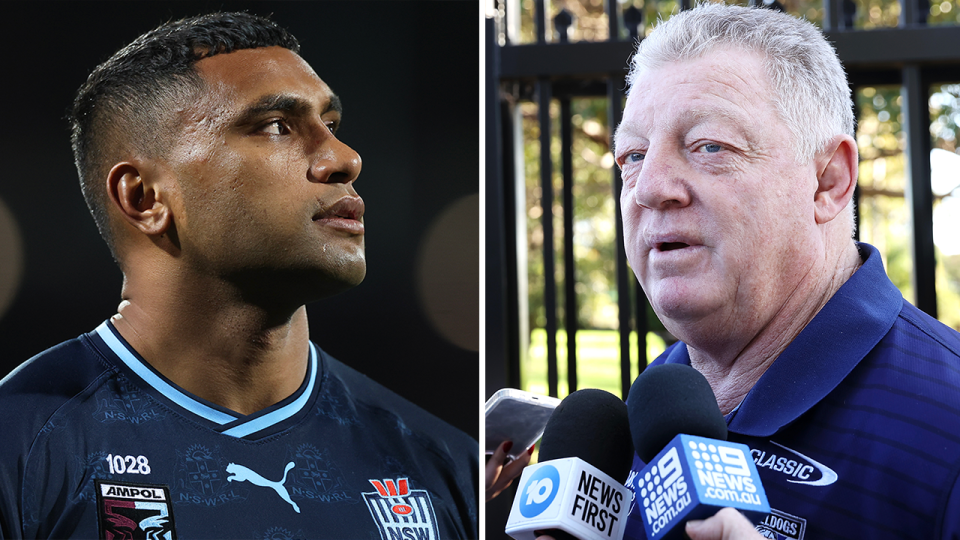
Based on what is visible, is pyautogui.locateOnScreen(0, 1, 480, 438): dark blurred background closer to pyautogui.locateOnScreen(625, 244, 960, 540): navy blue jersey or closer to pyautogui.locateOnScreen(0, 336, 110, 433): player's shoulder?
pyautogui.locateOnScreen(0, 336, 110, 433): player's shoulder

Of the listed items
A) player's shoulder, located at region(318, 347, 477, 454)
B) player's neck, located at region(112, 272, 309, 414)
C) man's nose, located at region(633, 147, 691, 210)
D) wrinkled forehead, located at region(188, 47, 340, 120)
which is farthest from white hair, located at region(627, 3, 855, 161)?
player's neck, located at region(112, 272, 309, 414)

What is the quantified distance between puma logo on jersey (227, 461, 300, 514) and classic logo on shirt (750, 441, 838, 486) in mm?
1128

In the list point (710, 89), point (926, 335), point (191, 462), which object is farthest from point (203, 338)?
point (926, 335)

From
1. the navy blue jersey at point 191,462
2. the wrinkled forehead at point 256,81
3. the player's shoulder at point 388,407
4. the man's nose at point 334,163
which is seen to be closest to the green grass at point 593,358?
the player's shoulder at point 388,407

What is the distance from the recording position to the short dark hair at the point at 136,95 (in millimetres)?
2090

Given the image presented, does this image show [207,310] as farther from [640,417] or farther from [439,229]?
[640,417]

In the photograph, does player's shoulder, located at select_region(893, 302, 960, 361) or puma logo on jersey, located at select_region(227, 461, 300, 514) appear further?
puma logo on jersey, located at select_region(227, 461, 300, 514)

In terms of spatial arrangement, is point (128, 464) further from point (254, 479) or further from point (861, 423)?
point (861, 423)

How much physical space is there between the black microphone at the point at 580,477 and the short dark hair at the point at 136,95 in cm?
120

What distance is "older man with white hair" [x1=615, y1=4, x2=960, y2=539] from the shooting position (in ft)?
5.99

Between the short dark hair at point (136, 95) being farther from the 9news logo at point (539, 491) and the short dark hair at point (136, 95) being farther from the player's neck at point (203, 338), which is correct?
the 9news logo at point (539, 491)

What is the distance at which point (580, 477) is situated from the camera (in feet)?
5.69

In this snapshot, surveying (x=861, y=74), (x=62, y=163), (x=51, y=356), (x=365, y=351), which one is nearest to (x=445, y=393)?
(x=365, y=351)

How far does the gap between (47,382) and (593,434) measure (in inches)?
52.4
